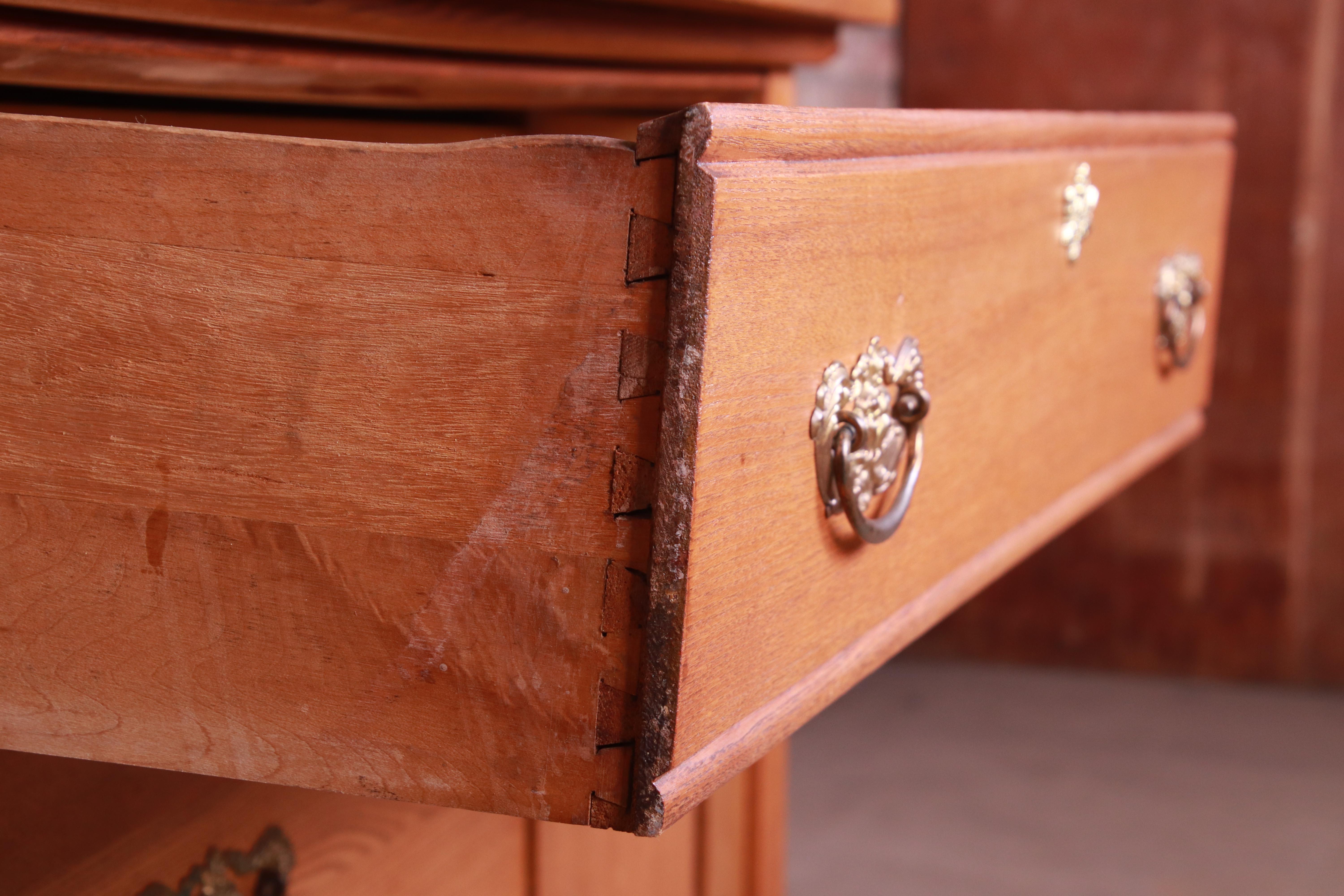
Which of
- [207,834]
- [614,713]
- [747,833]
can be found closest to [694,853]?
[747,833]

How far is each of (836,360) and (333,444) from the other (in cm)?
18

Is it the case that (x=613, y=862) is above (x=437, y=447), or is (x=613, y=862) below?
below

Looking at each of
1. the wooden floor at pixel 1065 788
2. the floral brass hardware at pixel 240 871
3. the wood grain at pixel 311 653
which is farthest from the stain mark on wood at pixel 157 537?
the wooden floor at pixel 1065 788

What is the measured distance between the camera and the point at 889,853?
5.65 ft

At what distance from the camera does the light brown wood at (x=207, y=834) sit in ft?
1.84

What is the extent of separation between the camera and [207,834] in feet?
2.12

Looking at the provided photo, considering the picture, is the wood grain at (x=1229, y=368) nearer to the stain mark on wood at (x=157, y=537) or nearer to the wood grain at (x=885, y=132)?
the wood grain at (x=885, y=132)

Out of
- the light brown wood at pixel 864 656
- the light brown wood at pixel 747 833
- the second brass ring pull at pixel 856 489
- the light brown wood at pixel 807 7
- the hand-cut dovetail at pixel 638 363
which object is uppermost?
the light brown wood at pixel 807 7

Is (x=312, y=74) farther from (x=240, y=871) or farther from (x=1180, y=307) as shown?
(x=1180, y=307)

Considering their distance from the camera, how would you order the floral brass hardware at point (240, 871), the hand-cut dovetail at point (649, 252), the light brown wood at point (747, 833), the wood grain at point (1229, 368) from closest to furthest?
1. the hand-cut dovetail at point (649, 252)
2. the floral brass hardware at point (240, 871)
3. the light brown wood at point (747, 833)
4. the wood grain at point (1229, 368)

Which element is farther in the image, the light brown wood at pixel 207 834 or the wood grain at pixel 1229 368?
the wood grain at pixel 1229 368

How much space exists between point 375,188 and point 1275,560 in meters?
2.10

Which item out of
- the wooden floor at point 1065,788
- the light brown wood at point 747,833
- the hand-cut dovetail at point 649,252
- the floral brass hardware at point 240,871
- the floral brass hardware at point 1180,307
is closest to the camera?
the hand-cut dovetail at point 649,252

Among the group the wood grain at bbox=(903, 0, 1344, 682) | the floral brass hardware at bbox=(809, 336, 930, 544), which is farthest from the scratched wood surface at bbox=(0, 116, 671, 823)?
the wood grain at bbox=(903, 0, 1344, 682)
